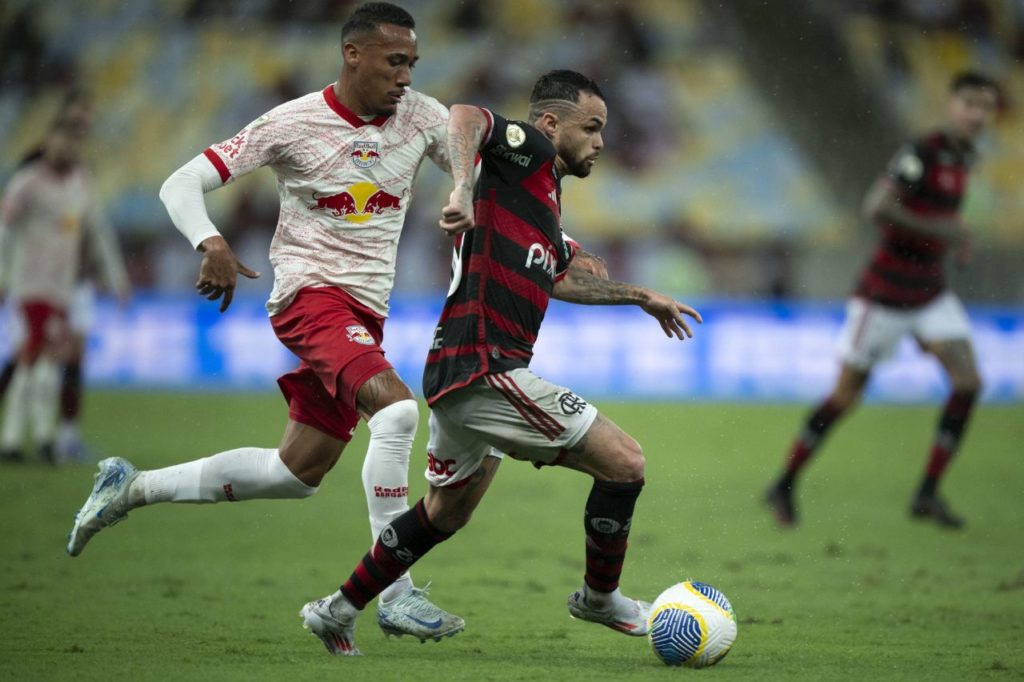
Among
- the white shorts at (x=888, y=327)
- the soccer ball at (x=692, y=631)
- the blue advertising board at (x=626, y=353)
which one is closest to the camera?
the soccer ball at (x=692, y=631)

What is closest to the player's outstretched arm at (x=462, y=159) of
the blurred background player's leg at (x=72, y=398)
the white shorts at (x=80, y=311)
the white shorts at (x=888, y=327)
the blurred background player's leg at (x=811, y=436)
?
the blurred background player's leg at (x=811, y=436)

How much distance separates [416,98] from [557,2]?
17.3m

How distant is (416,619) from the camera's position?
492cm

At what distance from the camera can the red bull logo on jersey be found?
5375 millimetres

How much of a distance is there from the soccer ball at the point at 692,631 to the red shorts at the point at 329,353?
1.31 metres

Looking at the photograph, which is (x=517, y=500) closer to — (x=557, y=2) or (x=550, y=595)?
(x=550, y=595)

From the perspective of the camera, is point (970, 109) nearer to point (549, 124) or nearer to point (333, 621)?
point (549, 124)

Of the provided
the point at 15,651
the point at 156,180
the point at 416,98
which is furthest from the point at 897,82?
the point at 15,651

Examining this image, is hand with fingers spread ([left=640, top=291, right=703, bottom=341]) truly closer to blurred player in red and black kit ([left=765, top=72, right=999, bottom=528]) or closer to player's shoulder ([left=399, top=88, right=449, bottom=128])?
player's shoulder ([left=399, top=88, right=449, bottom=128])

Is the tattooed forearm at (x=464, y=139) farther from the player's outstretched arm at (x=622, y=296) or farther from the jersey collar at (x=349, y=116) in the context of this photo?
the jersey collar at (x=349, y=116)

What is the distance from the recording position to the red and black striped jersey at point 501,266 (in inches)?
187

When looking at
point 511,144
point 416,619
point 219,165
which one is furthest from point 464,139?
point 416,619

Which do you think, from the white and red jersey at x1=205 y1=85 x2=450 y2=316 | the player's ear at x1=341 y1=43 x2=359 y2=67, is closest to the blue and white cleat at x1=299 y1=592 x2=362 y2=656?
the white and red jersey at x1=205 y1=85 x2=450 y2=316

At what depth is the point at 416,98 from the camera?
5.59 m
